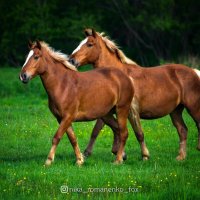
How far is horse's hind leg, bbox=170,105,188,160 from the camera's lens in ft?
47.1

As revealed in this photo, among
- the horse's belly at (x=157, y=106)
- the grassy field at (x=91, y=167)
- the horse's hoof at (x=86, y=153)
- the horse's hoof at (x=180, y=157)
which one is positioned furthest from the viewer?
the horse's hoof at (x=86, y=153)

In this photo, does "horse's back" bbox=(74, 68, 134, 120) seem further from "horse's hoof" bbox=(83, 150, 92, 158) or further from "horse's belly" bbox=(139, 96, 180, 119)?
"horse's hoof" bbox=(83, 150, 92, 158)

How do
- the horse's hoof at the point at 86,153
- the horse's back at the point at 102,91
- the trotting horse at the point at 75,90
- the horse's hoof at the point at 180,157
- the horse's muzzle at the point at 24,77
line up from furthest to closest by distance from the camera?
the horse's hoof at the point at 86,153 → the horse's hoof at the point at 180,157 → the horse's back at the point at 102,91 → the trotting horse at the point at 75,90 → the horse's muzzle at the point at 24,77

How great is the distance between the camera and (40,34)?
43844mm

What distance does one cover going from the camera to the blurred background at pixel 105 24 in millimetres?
43250

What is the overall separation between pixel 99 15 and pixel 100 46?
102 ft

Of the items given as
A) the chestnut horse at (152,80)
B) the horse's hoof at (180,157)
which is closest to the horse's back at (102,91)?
the chestnut horse at (152,80)

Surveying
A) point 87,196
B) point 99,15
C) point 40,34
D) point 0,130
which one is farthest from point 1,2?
point 87,196

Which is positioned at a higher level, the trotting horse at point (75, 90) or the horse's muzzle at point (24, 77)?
the horse's muzzle at point (24, 77)

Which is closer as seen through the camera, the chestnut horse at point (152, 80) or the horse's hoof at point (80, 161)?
the horse's hoof at point (80, 161)

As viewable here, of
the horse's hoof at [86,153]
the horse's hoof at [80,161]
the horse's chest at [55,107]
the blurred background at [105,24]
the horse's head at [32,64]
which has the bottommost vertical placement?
the blurred background at [105,24]

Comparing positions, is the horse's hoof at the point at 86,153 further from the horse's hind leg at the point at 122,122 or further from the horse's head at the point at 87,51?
the horse's head at the point at 87,51

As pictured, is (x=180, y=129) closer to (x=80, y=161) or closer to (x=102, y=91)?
(x=102, y=91)

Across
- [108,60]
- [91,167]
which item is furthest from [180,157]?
[108,60]
